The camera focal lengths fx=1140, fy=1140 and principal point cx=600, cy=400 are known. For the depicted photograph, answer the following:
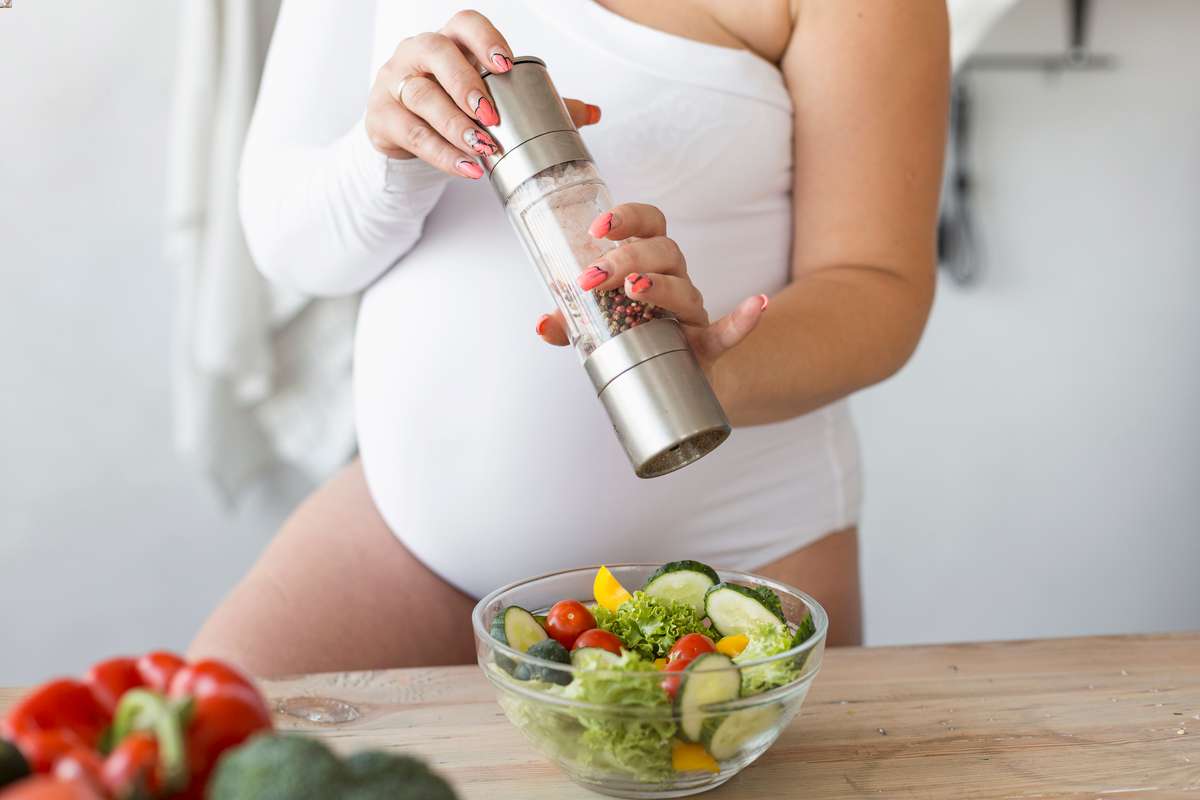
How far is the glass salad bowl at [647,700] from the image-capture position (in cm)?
57

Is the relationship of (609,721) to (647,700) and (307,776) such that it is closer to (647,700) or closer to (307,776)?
(647,700)

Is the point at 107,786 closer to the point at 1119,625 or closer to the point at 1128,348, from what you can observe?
the point at 1128,348

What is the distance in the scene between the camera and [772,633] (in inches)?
25.3

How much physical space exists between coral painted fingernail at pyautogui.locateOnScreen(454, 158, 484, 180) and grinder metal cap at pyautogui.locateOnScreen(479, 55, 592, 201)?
0.03 meters

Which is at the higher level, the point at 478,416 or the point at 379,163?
the point at 379,163

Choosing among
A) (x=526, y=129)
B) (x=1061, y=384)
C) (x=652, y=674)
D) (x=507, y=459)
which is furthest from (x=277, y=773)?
(x=1061, y=384)

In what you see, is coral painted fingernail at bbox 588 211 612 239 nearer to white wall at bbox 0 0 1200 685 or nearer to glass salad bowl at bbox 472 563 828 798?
glass salad bowl at bbox 472 563 828 798

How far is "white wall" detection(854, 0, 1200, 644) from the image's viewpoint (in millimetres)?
2021

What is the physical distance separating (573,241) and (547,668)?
0.26 m

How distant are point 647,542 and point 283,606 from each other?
32 cm

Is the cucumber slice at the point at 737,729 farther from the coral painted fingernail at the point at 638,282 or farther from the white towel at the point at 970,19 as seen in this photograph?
the white towel at the point at 970,19

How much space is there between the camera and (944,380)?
6.92ft

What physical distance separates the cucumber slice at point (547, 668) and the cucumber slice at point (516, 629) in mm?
21

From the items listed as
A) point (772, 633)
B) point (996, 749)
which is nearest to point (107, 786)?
point (772, 633)
